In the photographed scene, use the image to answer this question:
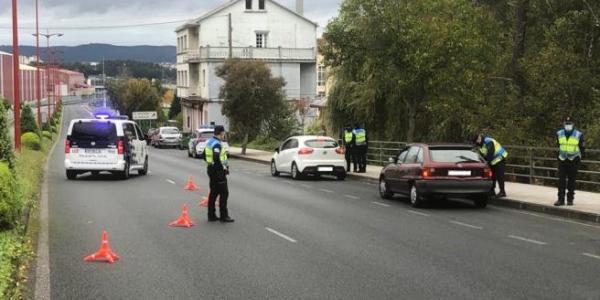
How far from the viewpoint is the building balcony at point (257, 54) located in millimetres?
68625

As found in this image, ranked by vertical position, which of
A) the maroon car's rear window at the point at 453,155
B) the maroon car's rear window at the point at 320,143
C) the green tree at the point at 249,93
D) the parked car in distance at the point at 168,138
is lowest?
the parked car in distance at the point at 168,138

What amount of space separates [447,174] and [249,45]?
57.3 m

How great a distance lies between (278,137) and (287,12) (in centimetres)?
2544

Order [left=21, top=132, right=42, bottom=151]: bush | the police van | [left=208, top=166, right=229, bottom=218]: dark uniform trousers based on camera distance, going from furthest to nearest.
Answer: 1. [left=21, top=132, right=42, bottom=151]: bush
2. the police van
3. [left=208, top=166, right=229, bottom=218]: dark uniform trousers

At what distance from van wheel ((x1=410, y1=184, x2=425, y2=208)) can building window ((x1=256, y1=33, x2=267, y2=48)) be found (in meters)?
57.3

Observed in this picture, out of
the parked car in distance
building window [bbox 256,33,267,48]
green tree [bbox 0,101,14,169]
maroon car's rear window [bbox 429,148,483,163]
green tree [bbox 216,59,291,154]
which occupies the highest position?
building window [bbox 256,33,267,48]

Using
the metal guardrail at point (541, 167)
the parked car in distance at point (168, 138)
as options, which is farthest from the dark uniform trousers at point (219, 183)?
the parked car in distance at point (168, 138)

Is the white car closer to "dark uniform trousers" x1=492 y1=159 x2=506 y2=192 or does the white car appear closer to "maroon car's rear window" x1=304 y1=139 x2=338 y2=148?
"maroon car's rear window" x1=304 y1=139 x2=338 y2=148

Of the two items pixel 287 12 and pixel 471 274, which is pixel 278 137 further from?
pixel 471 274

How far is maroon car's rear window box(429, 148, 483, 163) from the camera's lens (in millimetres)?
15852

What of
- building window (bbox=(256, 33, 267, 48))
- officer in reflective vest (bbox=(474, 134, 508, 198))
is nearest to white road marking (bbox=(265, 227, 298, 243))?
officer in reflective vest (bbox=(474, 134, 508, 198))

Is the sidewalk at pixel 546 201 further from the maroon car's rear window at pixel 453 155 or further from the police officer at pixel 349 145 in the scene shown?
the police officer at pixel 349 145

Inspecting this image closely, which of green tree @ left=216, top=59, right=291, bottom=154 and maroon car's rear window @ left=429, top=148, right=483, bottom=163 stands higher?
green tree @ left=216, top=59, right=291, bottom=154

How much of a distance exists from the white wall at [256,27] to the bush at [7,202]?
6144 centimetres
